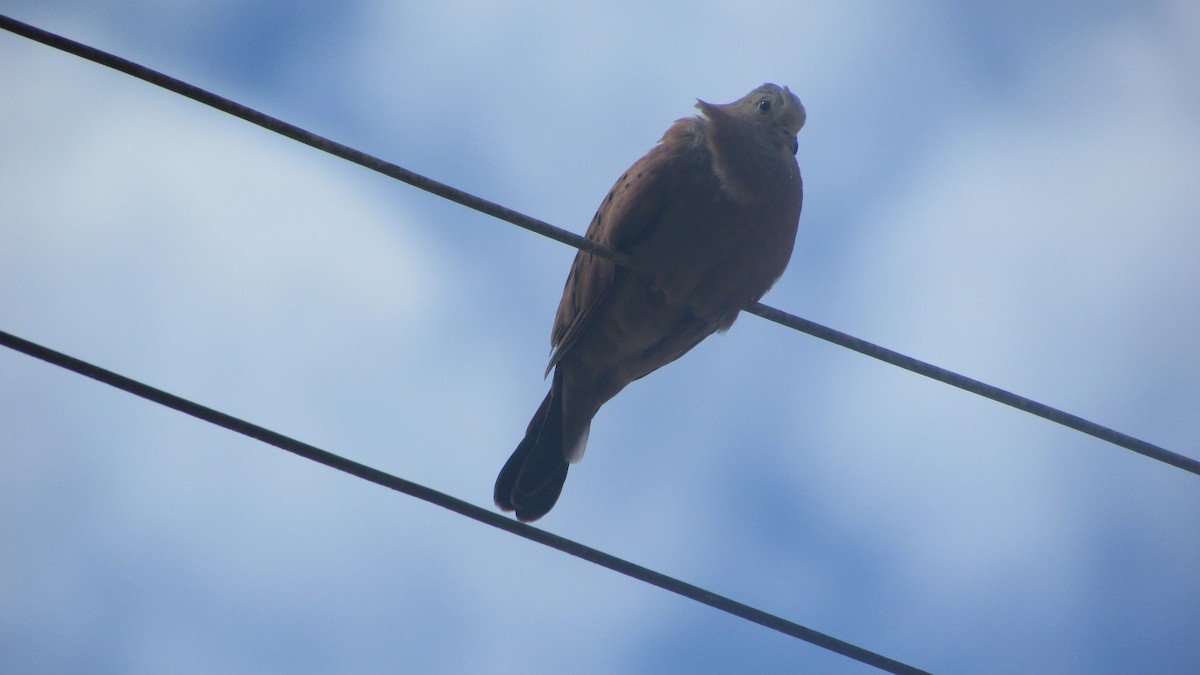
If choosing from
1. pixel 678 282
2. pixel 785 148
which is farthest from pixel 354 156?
pixel 785 148

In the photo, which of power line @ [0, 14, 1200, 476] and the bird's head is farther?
the bird's head

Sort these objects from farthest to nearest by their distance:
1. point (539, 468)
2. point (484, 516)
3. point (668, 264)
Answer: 1. point (539, 468)
2. point (668, 264)
3. point (484, 516)

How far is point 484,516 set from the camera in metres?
2.59

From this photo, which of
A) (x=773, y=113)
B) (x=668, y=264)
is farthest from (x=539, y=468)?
(x=773, y=113)

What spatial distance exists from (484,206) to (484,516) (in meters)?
0.77

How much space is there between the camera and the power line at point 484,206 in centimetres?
251

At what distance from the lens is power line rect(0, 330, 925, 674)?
2.38 meters

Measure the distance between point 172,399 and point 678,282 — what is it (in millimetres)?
2023

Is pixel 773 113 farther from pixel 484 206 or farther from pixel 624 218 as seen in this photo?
pixel 484 206

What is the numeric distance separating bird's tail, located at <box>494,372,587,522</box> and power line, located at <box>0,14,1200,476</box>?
5.96ft

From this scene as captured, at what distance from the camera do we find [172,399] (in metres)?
2.39

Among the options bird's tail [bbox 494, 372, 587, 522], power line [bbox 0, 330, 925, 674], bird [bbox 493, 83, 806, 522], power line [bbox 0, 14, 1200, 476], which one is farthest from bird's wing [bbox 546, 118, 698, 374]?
power line [bbox 0, 330, 925, 674]

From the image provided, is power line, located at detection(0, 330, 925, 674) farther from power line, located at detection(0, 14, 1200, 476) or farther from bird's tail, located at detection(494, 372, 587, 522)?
bird's tail, located at detection(494, 372, 587, 522)

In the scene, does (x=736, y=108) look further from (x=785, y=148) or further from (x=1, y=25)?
(x=1, y=25)
